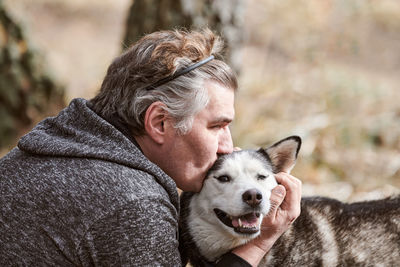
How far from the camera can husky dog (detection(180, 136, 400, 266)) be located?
2.31m

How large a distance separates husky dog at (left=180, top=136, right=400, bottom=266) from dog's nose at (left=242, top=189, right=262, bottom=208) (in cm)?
3

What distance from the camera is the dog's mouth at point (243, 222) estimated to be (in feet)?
7.17

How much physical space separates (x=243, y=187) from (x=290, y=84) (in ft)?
15.8

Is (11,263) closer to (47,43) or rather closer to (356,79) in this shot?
(356,79)

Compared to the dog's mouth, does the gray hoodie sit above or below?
above

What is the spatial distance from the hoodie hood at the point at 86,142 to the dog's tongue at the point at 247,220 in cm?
52

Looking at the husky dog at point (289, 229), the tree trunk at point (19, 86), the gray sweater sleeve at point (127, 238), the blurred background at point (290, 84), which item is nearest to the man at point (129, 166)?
the gray sweater sleeve at point (127, 238)

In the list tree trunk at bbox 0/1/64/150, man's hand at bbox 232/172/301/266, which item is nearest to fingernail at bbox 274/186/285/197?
man's hand at bbox 232/172/301/266

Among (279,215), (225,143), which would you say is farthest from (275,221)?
(225,143)

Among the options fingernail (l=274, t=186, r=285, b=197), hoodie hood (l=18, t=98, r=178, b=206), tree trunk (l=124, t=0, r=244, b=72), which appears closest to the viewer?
hoodie hood (l=18, t=98, r=178, b=206)

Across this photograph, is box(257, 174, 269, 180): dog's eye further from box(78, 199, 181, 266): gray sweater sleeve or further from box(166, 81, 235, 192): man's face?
box(78, 199, 181, 266): gray sweater sleeve

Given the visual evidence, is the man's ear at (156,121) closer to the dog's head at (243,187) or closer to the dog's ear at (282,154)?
the dog's head at (243,187)

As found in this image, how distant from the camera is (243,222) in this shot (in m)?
2.25

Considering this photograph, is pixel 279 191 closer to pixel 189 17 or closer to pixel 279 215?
pixel 279 215
